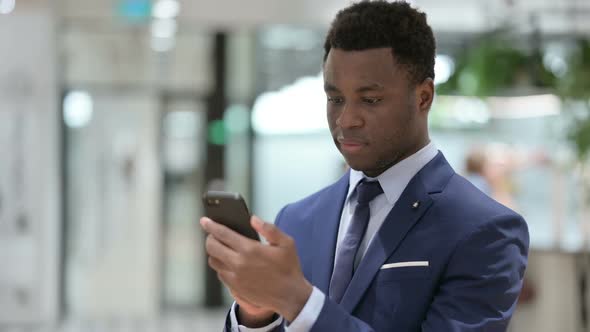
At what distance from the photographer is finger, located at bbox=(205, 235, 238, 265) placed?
1.12 meters

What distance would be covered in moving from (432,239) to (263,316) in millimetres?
305

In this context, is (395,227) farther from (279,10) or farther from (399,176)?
(279,10)

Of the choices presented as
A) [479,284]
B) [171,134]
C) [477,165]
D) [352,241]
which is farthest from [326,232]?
[171,134]

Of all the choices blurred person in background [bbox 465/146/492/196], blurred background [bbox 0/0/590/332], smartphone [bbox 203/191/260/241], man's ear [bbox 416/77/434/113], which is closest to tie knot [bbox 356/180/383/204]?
man's ear [bbox 416/77/434/113]

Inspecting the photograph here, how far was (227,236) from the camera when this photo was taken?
114 cm

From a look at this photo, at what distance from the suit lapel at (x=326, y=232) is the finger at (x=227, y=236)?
0.31 metres

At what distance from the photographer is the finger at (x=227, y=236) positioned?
112 cm

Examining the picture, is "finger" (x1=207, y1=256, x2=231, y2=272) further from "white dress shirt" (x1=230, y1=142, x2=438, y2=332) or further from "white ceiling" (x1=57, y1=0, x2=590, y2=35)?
"white ceiling" (x1=57, y1=0, x2=590, y2=35)

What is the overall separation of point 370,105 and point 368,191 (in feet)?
0.59

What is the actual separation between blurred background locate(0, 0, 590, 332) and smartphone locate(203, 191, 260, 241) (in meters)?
6.39

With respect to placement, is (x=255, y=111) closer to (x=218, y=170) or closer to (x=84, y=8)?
(x=218, y=170)

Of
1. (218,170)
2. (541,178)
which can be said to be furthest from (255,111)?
(541,178)

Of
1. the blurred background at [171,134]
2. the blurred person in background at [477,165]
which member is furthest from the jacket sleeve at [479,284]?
the blurred background at [171,134]

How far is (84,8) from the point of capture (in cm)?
821
